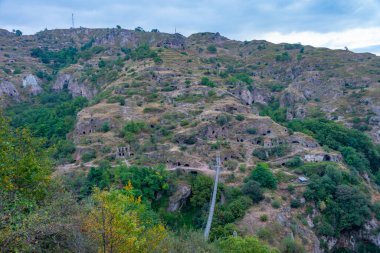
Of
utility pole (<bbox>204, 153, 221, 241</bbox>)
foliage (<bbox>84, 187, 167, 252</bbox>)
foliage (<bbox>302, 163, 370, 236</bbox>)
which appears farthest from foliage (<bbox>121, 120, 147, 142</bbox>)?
foliage (<bbox>84, 187, 167, 252</bbox>)

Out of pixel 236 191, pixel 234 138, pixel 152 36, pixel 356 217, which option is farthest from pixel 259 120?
pixel 152 36

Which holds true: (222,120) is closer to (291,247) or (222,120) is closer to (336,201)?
(336,201)

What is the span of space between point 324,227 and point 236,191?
1027cm

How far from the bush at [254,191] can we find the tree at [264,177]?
1.83 meters

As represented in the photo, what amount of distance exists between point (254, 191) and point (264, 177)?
3134 mm

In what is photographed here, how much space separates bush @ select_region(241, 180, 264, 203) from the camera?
122 ft

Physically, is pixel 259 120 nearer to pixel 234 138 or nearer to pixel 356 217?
pixel 234 138

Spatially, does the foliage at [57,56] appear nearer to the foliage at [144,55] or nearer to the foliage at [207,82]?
the foliage at [144,55]

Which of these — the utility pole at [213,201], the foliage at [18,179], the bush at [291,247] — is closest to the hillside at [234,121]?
the bush at [291,247]

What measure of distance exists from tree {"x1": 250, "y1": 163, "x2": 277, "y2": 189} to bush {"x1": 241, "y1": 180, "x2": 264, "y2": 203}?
1829mm

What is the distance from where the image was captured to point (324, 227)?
35.2 m

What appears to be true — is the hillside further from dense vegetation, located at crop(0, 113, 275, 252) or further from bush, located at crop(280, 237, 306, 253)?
dense vegetation, located at crop(0, 113, 275, 252)

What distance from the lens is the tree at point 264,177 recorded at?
39.3m

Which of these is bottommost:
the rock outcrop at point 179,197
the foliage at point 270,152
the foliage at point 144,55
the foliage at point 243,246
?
the rock outcrop at point 179,197
